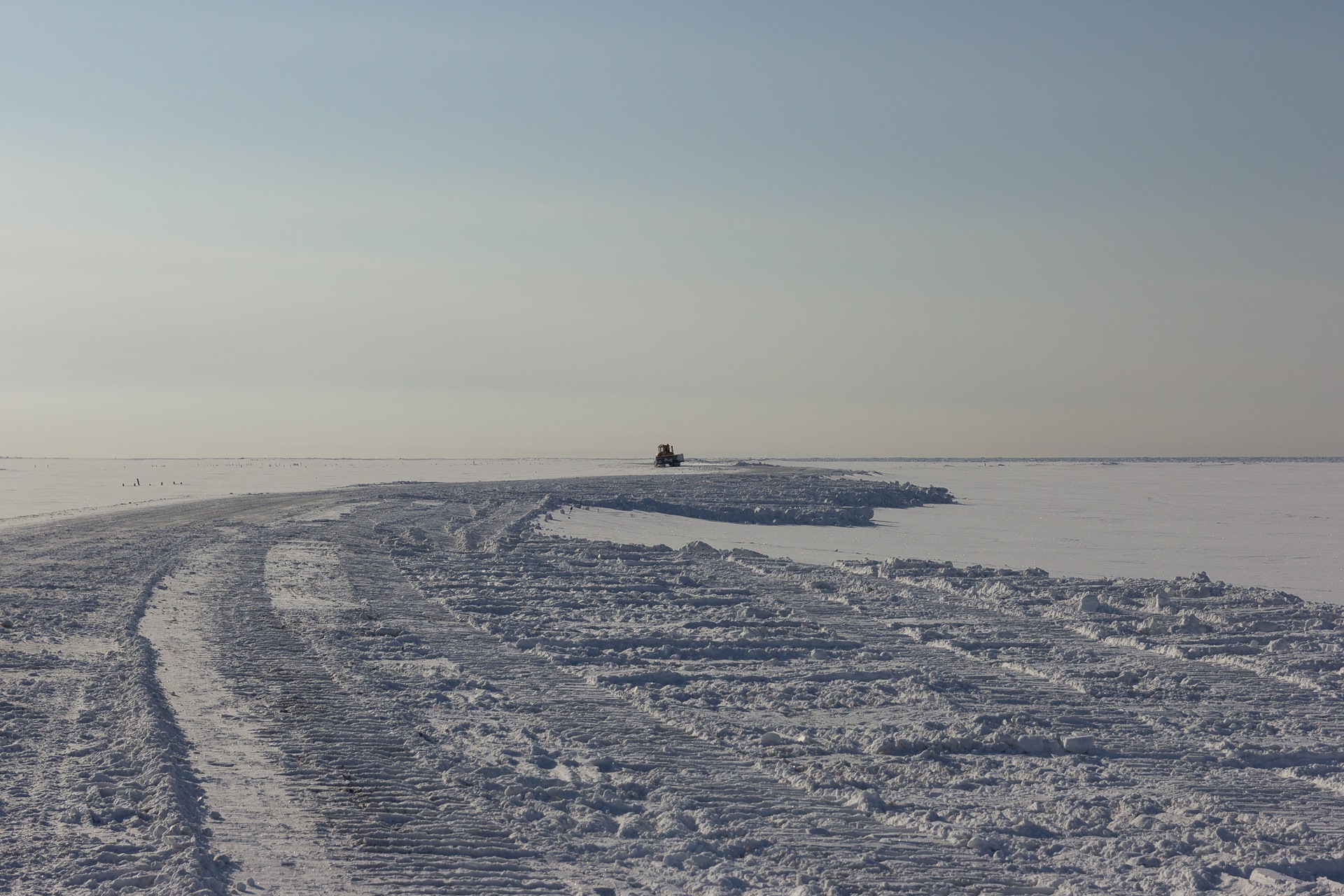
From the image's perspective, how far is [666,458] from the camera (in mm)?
70875

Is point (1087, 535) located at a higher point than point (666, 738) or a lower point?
higher

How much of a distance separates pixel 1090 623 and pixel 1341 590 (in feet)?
19.7

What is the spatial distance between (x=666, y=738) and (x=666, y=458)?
64.3m

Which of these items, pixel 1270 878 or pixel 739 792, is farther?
pixel 739 792

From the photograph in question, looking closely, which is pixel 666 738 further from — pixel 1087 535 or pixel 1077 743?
pixel 1087 535

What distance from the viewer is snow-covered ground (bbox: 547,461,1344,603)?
56.3 ft

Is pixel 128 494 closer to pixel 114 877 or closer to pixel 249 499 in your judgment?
pixel 249 499

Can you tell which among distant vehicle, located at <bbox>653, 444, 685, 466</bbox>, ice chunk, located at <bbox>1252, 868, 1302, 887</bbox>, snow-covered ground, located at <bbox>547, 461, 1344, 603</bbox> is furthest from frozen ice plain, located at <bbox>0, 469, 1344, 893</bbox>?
distant vehicle, located at <bbox>653, 444, 685, 466</bbox>

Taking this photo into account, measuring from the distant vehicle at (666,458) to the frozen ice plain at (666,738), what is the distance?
56.6m

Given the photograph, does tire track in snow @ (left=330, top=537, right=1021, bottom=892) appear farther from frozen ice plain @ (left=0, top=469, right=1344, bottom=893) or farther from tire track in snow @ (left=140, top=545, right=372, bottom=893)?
tire track in snow @ (left=140, top=545, right=372, bottom=893)

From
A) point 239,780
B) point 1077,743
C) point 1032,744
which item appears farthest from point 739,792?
point 239,780

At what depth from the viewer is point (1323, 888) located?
4.31m

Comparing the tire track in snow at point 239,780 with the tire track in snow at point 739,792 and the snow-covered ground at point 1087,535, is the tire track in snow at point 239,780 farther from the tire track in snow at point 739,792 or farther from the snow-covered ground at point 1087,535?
the snow-covered ground at point 1087,535

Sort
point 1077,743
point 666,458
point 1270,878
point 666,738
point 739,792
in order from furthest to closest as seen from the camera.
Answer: point 666,458
point 666,738
point 1077,743
point 739,792
point 1270,878
